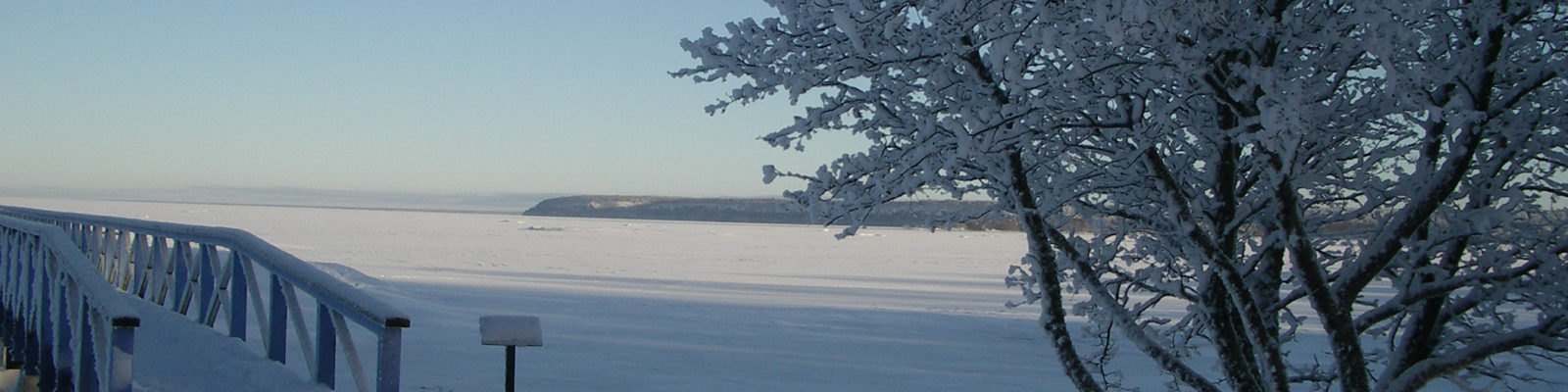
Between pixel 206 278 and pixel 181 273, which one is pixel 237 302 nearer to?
pixel 206 278

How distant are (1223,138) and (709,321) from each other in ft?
30.9

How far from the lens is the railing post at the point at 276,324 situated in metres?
5.50

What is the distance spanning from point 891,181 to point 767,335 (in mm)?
7917

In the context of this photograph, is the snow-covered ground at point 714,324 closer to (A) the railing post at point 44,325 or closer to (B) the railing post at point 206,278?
(B) the railing post at point 206,278

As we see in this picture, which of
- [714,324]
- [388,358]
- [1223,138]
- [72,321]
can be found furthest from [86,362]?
[714,324]

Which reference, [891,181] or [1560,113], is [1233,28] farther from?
[1560,113]

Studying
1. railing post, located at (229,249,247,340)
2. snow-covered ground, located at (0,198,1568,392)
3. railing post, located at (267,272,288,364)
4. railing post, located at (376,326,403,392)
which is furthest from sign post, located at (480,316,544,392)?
snow-covered ground, located at (0,198,1568,392)

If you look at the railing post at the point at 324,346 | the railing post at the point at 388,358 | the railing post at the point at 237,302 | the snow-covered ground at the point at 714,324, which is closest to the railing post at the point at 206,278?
the railing post at the point at 237,302

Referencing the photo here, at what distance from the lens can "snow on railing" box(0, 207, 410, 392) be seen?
3.88m

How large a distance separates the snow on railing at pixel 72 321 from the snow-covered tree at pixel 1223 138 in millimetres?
2522

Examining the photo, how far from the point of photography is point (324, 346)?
4.83 m

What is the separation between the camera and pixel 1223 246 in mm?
4949

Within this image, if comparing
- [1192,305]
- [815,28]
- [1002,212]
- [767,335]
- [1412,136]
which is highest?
[815,28]

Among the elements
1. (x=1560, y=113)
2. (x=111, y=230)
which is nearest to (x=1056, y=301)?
(x=1560, y=113)
